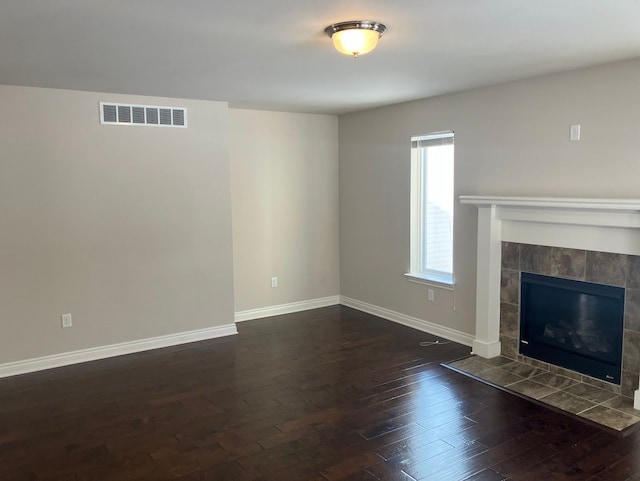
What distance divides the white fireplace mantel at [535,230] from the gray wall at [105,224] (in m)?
2.51

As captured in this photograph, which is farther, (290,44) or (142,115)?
(142,115)

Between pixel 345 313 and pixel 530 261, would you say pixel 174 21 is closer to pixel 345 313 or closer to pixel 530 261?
pixel 530 261

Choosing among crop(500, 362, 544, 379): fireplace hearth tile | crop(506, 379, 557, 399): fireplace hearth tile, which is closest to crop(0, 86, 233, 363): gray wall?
crop(500, 362, 544, 379): fireplace hearth tile

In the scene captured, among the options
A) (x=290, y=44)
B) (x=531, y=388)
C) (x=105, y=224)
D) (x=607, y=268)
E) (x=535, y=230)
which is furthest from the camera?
(x=105, y=224)

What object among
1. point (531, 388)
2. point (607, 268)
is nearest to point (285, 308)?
point (531, 388)

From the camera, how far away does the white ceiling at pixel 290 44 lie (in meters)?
2.38

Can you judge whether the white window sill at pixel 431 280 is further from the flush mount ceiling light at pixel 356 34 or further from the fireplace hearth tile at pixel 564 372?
the flush mount ceiling light at pixel 356 34

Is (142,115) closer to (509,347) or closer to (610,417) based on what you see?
(509,347)

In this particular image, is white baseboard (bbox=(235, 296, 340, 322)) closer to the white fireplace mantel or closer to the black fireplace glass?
the white fireplace mantel

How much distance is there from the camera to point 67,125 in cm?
432

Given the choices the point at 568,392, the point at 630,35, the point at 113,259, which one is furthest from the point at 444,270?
Result: the point at 113,259

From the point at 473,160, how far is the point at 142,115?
3.05 metres

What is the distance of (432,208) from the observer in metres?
5.21

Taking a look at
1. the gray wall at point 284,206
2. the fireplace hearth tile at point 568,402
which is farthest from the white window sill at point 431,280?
the fireplace hearth tile at point 568,402
